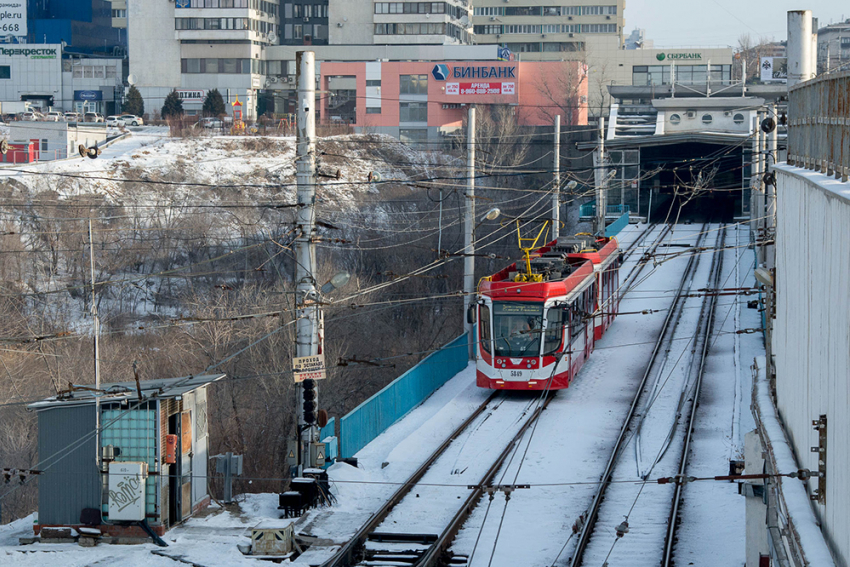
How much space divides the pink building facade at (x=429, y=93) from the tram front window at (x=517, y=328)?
198ft

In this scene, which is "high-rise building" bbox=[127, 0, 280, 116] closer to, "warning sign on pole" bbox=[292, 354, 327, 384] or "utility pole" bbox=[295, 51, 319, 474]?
"utility pole" bbox=[295, 51, 319, 474]

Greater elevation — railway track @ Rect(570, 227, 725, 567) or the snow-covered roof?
the snow-covered roof

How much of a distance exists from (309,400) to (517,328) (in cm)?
634

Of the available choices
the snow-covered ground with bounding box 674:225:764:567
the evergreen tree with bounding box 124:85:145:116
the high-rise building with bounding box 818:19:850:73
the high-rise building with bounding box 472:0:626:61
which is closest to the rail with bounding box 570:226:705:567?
the snow-covered ground with bounding box 674:225:764:567

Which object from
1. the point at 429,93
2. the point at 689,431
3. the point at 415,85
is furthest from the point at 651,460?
the point at 415,85

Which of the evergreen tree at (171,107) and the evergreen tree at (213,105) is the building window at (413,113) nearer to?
the evergreen tree at (213,105)

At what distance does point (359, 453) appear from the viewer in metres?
19.9

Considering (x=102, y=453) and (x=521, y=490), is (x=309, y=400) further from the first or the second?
(x=521, y=490)

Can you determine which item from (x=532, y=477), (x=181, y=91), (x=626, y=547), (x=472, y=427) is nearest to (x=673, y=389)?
(x=472, y=427)

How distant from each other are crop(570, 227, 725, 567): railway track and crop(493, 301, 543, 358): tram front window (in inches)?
102

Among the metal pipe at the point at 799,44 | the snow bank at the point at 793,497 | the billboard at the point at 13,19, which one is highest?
the billboard at the point at 13,19

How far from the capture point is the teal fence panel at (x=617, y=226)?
48000 millimetres

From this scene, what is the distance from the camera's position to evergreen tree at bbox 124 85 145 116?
8888 cm

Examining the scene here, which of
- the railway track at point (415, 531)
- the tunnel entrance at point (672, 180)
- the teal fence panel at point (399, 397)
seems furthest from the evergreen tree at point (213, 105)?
the railway track at point (415, 531)
